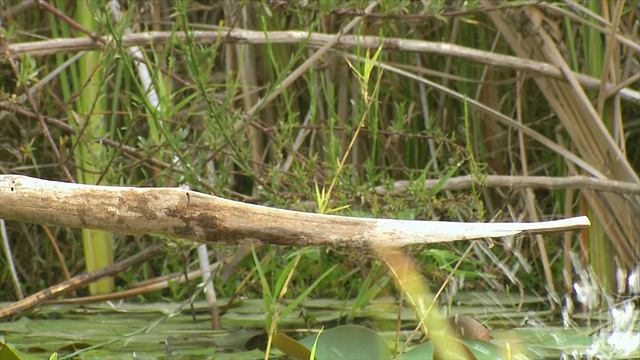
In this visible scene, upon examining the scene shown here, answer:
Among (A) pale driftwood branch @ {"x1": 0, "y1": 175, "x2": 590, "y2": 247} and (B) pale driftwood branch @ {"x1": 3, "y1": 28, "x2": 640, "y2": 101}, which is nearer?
(A) pale driftwood branch @ {"x1": 0, "y1": 175, "x2": 590, "y2": 247}

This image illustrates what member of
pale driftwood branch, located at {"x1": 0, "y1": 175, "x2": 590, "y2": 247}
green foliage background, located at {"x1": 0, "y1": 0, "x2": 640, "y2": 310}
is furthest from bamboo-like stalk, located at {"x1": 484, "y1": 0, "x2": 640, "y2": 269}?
pale driftwood branch, located at {"x1": 0, "y1": 175, "x2": 590, "y2": 247}

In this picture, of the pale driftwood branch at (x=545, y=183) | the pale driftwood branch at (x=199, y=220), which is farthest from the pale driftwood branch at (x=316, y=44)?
the pale driftwood branch at (x=199, y=220)

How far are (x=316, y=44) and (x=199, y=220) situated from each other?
5.37ft

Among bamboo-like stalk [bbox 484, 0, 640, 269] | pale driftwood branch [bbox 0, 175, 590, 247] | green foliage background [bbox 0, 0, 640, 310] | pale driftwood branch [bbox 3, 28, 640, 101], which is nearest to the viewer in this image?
pale driftwood branch [bbox 0, 175, 590, 247]

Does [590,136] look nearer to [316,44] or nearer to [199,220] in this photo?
[316,44]

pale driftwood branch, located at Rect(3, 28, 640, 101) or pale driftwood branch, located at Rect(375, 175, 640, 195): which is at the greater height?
pale driftwood branch, located at Rect(3, 28, 640, 101)

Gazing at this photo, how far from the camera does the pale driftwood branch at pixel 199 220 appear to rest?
1.25 m

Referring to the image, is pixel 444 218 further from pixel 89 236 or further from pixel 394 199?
pixel 89 236

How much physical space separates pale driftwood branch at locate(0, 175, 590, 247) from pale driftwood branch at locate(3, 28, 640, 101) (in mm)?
1369

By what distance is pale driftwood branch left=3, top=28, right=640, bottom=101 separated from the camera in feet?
8.48

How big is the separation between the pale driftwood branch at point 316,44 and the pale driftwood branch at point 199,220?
137 cm

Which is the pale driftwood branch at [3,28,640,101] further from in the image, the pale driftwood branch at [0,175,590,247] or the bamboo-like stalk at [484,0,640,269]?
the pale driftwood branch at [0,175,590,247]

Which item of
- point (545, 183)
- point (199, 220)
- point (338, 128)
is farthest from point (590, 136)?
point (199, 220)

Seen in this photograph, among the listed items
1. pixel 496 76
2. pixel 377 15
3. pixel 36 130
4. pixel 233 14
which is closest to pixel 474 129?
pixel 496 76
